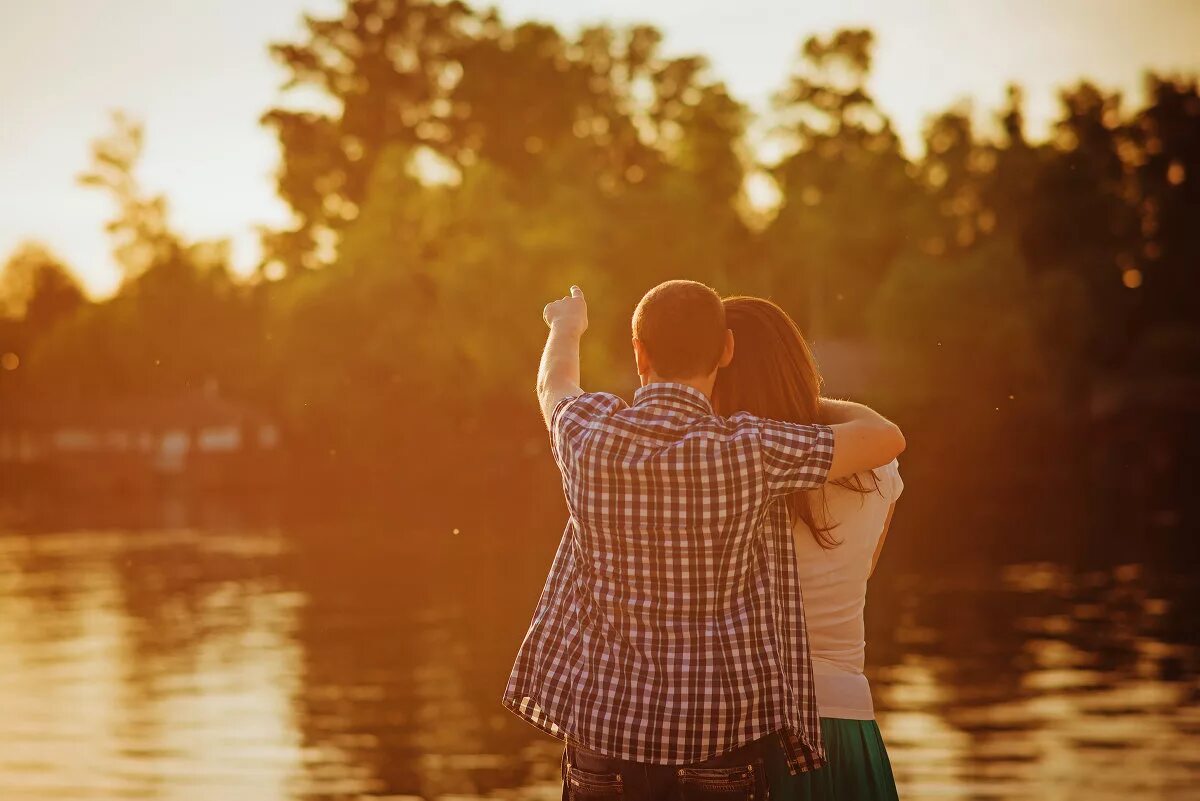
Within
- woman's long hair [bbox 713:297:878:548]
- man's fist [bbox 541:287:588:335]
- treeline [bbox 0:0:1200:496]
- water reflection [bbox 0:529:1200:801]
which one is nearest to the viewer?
woman's long hair [bbox 713:297:878:548]

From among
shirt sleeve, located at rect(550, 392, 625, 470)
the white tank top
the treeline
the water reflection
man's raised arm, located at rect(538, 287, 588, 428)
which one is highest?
the treeline

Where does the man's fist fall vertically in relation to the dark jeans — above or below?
above

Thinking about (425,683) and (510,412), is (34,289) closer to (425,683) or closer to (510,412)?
(510,412)

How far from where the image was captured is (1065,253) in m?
46.5

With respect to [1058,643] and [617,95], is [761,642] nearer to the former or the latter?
[1058,643]

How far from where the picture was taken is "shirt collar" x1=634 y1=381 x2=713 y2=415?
280cm

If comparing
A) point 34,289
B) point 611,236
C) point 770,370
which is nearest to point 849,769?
point 770,370

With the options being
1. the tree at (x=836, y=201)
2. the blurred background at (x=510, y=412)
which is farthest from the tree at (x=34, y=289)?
the tree at (x=836, y=201)

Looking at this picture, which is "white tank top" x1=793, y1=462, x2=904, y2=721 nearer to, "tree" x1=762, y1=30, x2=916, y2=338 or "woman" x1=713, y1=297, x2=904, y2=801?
"woman" x1=713, y1=297, x2=904, y2=801

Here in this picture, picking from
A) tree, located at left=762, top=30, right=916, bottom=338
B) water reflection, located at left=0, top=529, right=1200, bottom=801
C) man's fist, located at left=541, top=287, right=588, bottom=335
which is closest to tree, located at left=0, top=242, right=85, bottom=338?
tree, located at left=762, top=30, right=916, bottom=338

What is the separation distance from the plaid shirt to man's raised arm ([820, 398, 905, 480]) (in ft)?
0.09

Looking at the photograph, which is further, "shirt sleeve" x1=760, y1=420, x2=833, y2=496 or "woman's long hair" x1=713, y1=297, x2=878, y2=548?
"woman's long hair" x1=713, y1=297, x2=878, y2=548

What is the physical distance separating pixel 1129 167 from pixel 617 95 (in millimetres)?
18508

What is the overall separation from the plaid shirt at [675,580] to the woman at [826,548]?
0.48 ft
